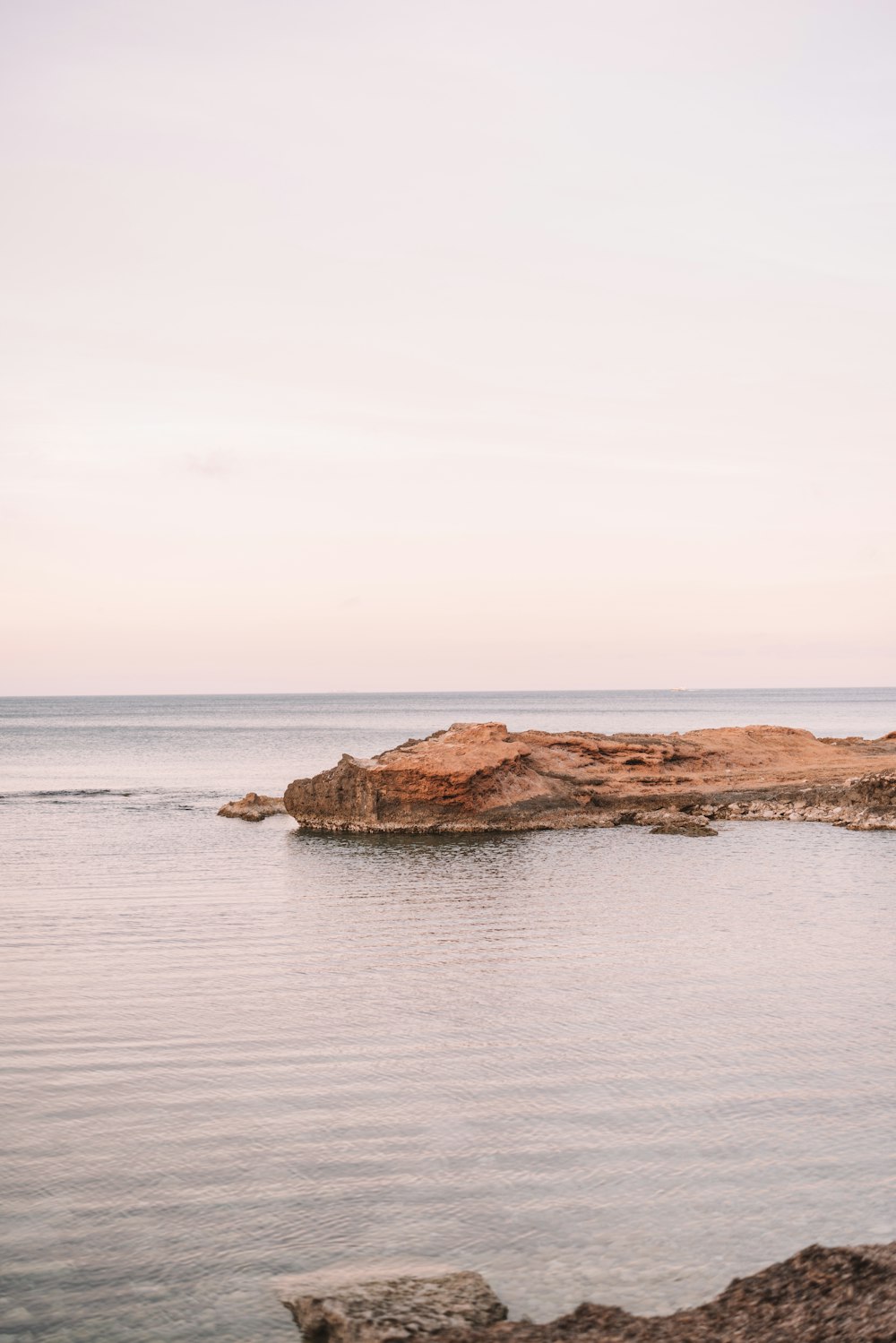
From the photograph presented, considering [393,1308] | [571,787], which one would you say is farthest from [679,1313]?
[571,787]

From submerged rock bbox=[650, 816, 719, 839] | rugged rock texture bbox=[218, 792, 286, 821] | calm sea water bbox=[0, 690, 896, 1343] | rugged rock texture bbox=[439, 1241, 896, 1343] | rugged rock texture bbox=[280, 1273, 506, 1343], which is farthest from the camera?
rugged rock texture bbox=[218, 792, 286, 821]

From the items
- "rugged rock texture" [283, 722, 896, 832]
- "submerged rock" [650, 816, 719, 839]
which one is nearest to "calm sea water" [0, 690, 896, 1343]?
"submerged rock" [650, 816, 719, 839]

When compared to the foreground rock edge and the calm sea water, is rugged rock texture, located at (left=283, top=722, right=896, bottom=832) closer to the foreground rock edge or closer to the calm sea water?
the calm sea water

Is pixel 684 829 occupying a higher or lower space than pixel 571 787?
lower

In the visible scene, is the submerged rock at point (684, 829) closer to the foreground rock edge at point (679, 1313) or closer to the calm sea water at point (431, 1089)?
the calm sea water at point (431, 1089)

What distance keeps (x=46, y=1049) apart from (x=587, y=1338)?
773 cm

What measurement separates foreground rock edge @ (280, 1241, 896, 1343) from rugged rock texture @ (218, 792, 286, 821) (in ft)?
100

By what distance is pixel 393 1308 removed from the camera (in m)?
6.28

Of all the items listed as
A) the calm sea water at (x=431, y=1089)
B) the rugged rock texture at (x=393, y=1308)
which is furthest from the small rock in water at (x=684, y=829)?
the rugged rock texture at (x=393, y=1308)

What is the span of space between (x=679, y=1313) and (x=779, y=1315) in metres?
0.63

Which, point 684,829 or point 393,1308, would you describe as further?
point 684,829

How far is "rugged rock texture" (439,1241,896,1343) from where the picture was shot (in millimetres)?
5703

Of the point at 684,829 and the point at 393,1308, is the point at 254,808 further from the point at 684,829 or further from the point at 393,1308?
the point at 393,1308

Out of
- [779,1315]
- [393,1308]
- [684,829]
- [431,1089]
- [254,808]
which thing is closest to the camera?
[779,1315]
